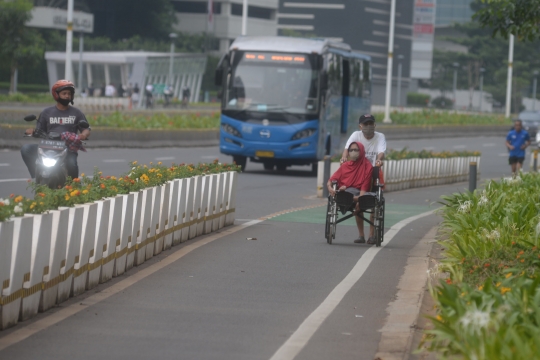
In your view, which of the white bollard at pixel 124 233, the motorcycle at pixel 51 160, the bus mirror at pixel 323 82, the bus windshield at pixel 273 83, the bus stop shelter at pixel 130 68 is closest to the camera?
the white bollard at pixel 124 233

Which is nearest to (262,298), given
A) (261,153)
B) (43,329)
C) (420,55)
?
(43,329)

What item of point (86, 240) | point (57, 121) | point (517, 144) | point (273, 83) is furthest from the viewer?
point (517, 144)

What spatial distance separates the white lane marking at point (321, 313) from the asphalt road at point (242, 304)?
5 centimetres

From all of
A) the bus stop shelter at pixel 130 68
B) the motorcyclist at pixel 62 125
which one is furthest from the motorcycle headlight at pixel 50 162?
the bus stop shelter at pixel 130 68

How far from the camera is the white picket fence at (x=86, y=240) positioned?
24.0 ft

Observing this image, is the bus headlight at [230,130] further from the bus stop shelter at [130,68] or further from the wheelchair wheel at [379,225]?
the bus stop shelter at [130,68]

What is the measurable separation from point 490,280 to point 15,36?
63624mm

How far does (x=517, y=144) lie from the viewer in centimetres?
2873

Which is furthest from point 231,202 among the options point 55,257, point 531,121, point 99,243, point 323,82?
point 531,121

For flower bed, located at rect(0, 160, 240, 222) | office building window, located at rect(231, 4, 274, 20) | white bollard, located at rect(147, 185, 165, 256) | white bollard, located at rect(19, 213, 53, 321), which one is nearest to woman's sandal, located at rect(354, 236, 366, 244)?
flower bed, located at rect(0, 160, 240, 222)

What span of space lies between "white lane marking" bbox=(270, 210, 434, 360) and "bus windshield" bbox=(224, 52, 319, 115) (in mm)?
14966

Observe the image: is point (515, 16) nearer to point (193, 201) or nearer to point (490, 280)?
point (193, 201)

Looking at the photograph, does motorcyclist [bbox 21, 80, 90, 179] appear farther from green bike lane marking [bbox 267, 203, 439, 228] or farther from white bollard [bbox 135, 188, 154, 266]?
green bike lane marking [bbox 267, 203, 439, 228]

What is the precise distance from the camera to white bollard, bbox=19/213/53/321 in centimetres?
761
